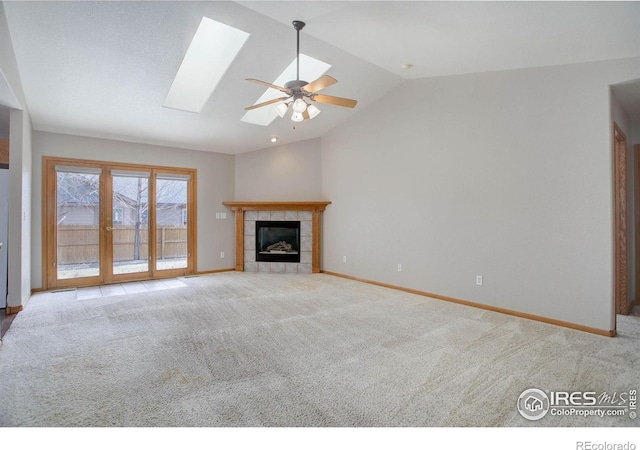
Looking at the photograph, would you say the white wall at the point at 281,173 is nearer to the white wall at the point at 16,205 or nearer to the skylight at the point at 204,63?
the skylight at the point at 204,63

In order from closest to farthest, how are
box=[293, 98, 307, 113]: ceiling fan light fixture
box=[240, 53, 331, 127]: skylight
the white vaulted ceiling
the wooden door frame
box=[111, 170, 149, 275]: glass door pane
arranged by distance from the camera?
the white vaulted ceiling → box=[293, 98, 307, 113]: ceiling fan light fixture → the wooden door frame → box=[240, 53, 331, 127]: skylight → box=[111, 170, 149, 275]: glass door pane

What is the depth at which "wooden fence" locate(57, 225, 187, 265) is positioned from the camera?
5.36 metres

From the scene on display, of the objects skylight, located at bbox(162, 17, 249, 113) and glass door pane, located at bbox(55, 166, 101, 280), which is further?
glass door pane, located at bbox(55, 166, 101, 280)

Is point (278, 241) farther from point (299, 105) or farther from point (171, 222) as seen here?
point (299, 105)

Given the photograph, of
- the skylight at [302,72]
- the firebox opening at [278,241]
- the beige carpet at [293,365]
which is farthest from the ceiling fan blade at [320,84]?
the firebox opening at [278,241]

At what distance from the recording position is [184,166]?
21.5 feet

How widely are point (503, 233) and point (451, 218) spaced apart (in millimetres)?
697

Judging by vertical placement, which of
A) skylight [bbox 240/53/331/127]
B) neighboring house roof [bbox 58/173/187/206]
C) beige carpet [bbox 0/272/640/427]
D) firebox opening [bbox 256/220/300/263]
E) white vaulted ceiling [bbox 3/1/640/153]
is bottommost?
beige carpet [bbox 0/272/640/427]

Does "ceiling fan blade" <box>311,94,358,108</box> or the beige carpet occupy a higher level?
"ceiling fan blade" <box>311,94,358,108</box>

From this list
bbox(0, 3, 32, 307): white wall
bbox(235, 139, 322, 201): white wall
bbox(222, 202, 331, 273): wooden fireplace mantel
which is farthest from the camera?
bbox(235, 139, 322, 201): white wall

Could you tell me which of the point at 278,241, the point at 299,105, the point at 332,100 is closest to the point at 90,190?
the point at 278,241

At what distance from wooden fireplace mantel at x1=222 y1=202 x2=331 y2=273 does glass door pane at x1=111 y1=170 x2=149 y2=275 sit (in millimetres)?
1627

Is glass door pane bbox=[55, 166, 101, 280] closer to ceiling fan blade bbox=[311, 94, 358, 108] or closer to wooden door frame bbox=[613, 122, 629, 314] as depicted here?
ceiling fan blade bbox=[311, 94, 358, 108]

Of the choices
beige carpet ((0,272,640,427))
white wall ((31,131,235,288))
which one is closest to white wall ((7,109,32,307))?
beige carpet ((0,272,640,427))
